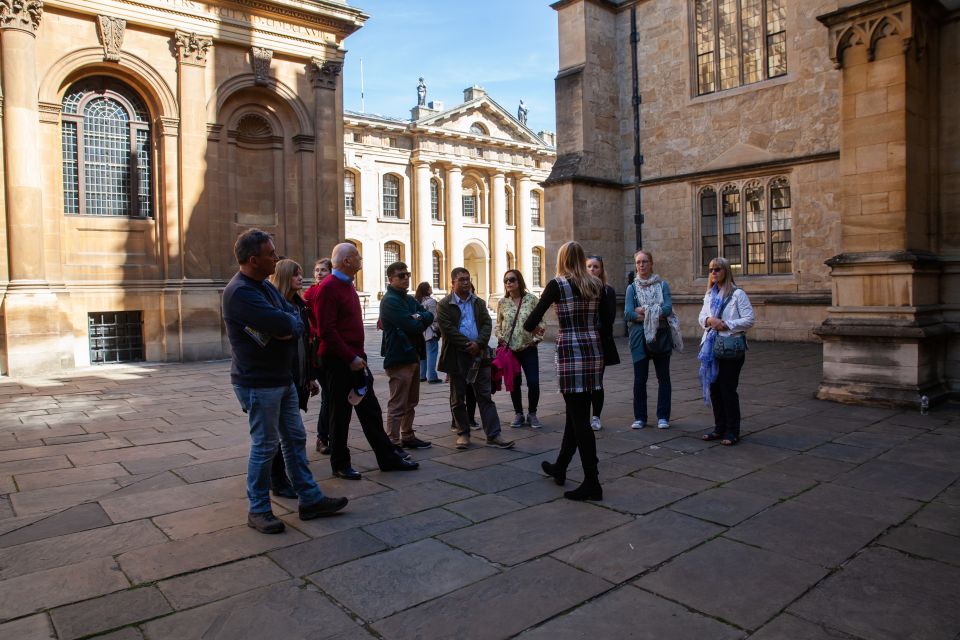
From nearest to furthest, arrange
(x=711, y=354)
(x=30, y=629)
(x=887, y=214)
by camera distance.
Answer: (x=30, y=629)
(x=711, y=354)
(x=887, y=214)

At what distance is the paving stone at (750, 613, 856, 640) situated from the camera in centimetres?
300

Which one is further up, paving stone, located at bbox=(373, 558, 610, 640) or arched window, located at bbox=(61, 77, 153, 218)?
arched window, located at bbox=(61, 77, 153, 218)

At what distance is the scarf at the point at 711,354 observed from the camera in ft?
22.2

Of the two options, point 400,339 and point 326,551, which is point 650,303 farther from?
point 326,551

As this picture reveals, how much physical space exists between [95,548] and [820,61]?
1646 cm

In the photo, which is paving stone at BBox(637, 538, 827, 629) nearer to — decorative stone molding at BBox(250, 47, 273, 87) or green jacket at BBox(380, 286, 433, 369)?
green jacket at BBox(380, 286, 433, 369)

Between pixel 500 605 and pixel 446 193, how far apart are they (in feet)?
146

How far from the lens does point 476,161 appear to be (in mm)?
48062

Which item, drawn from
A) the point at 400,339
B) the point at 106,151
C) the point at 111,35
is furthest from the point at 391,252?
the point at 400,339

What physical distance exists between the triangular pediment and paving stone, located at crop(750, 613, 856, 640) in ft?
147

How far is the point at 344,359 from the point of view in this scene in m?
5.52

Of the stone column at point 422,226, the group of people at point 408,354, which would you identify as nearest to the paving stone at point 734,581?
the group of people at point 408,354

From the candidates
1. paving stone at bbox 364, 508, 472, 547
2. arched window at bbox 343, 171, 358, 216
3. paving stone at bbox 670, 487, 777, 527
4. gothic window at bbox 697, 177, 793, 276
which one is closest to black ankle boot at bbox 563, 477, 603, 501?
paving stone at bbox 670, 487, 777, 527

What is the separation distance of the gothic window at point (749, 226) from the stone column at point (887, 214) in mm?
7313
